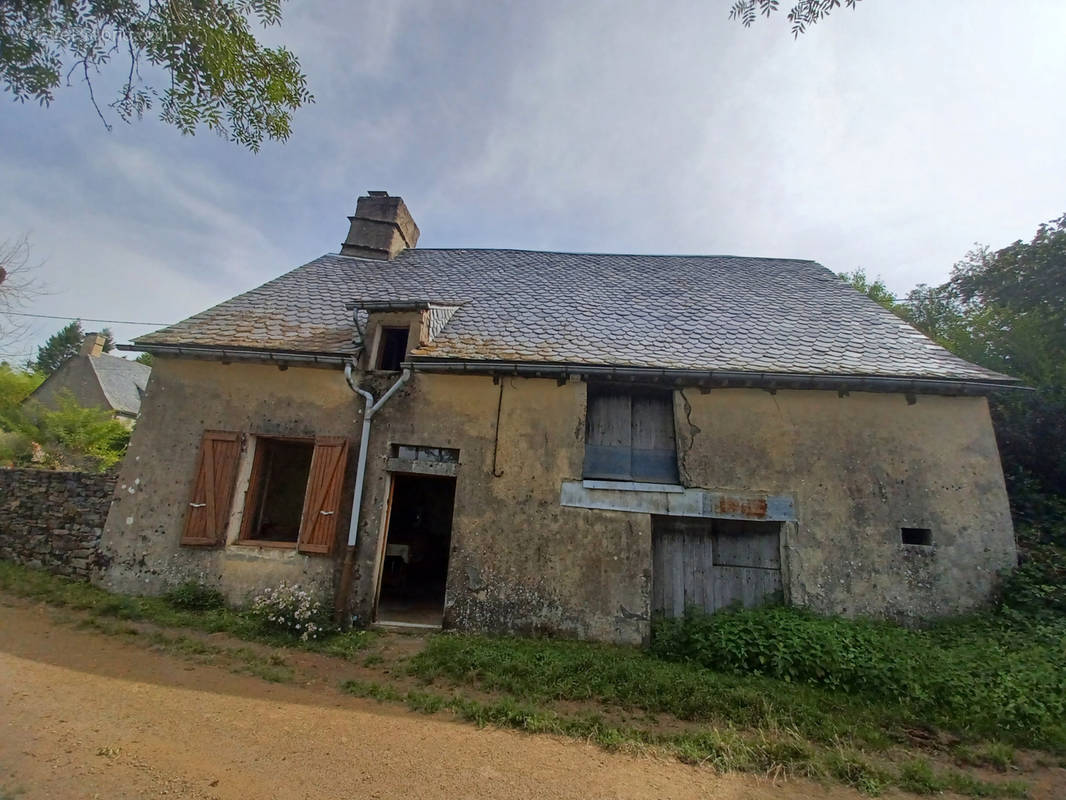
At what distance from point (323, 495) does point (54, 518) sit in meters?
4.34

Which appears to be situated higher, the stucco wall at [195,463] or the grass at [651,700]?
the stucco wall at [195,463]

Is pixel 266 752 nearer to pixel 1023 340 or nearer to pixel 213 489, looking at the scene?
pixel 213 489

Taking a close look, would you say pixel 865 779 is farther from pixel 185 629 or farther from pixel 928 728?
pixel 185 629

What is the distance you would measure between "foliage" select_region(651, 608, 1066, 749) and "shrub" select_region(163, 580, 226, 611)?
5.82 metres

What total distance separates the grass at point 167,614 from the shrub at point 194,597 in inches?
1.4

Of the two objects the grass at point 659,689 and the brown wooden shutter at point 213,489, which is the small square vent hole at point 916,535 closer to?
the grass at point 659,689

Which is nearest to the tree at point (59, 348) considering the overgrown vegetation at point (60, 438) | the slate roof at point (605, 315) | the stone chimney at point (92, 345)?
the stone chimney at point (92, 345)

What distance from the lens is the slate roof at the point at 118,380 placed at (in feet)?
74.7

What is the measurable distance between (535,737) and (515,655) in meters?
1.48

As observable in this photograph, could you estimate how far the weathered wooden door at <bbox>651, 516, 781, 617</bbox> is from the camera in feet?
21.8

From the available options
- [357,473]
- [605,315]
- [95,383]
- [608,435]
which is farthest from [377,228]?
[95,383]

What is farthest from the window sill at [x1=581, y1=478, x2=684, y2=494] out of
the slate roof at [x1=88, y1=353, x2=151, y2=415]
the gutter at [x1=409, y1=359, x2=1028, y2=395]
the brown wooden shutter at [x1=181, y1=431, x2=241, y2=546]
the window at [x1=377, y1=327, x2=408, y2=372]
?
the slate roof at [x1=88, y1=353, x2=151, y2=415]

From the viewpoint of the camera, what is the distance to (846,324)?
859 cm

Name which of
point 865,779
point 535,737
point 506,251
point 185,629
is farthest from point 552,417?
point 506,251
